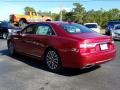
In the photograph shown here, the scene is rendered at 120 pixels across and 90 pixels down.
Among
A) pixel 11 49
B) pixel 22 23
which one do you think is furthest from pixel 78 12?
pixel 11 49

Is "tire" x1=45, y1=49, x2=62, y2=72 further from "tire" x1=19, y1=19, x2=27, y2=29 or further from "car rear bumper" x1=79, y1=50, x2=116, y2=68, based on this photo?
"tire" x1=19, y1=19, x2=27, y2=29

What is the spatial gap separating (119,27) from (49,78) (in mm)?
15449

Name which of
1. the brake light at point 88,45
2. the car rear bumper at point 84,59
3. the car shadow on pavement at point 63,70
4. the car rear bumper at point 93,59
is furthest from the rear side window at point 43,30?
the car rear bumper at point 93,59

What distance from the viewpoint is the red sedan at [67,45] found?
25.3 feet

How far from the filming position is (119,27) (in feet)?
73.0

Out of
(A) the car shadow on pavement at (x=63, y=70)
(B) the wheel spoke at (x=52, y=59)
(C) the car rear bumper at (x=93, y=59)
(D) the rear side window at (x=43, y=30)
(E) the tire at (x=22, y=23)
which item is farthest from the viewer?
(E) the tire at (x=22, y=23)

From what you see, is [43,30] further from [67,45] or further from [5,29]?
[5,29]

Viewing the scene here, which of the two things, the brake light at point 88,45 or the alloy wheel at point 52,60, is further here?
the alloy wheel at point 52,60

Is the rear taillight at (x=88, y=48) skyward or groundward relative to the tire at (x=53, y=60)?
skyward

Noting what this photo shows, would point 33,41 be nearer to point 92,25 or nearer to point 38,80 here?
point 38,80

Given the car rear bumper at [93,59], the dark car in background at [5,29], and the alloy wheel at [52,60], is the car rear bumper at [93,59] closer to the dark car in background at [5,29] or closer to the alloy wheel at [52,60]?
the alloy wheel at [52,60]

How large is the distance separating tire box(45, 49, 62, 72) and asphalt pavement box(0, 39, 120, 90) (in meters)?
0.18

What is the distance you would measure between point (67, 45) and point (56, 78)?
972mm

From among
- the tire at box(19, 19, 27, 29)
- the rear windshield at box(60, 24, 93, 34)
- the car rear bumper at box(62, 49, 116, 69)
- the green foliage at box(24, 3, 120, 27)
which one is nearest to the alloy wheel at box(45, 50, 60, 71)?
the car rear bumper at box(62, 49, 116, 69)
